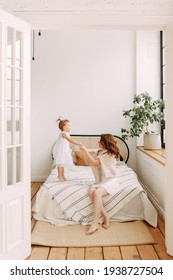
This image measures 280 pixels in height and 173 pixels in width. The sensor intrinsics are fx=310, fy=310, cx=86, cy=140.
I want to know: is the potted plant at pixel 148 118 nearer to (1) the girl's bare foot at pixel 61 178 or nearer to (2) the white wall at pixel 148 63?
(2) the white wall at pixel 148 63

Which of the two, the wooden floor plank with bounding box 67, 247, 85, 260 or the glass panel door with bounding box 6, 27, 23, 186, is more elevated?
the glass panel door with bounding box 6, 27, 23, 186

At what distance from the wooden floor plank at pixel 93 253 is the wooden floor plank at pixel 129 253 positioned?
0.21m

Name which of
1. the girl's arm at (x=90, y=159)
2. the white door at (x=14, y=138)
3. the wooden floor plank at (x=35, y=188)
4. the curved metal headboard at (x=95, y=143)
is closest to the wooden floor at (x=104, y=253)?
the white door at (x=14, y=138)

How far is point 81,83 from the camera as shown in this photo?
624 centimetres

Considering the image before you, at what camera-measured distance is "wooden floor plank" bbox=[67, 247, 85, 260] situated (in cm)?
284

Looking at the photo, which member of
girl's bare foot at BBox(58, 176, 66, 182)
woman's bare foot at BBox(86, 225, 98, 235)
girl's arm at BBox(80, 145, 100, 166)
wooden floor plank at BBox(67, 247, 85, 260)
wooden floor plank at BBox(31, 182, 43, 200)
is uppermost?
girl's arm at BBox(80, 145, 100, 166)

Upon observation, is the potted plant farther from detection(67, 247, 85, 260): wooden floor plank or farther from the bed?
detection(67, 247, 85, 260): wooden floor plank

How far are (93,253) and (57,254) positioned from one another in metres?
0.34

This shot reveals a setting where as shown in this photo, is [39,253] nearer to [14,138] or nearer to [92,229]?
[92,229]

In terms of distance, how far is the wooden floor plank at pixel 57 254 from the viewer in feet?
9.30

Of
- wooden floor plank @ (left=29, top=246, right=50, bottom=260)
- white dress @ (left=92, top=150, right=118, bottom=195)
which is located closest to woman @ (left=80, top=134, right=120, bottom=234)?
white dress @ (left=92, top=150, right=118, bottom=195)

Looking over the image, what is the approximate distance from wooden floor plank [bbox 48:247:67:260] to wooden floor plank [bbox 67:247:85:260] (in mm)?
39

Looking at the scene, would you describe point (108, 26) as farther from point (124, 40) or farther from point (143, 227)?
point (124, 40)
